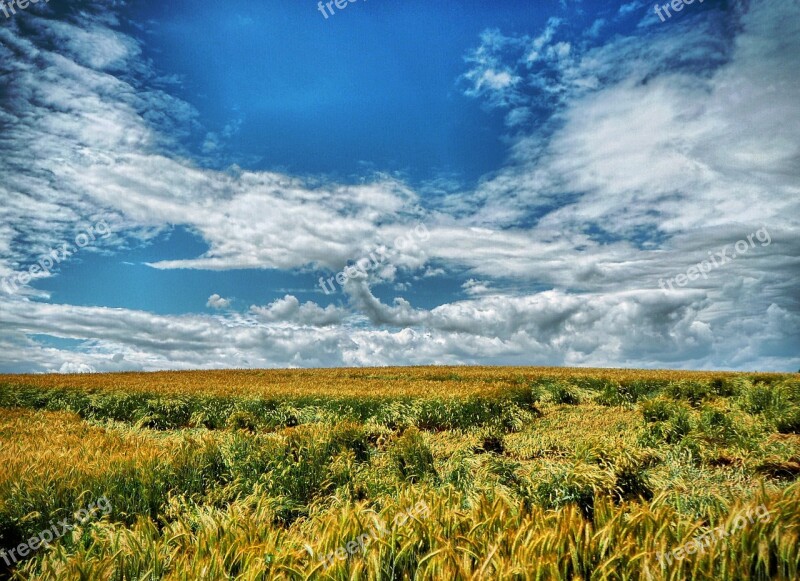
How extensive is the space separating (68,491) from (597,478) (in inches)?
250

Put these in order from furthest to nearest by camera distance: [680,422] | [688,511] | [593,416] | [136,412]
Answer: [136,412]
[593,416]
[680,422]
[688,511]

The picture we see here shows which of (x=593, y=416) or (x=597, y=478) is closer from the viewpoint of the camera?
(x=597, y=478)

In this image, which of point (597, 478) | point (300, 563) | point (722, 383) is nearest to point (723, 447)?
point (597, 478)

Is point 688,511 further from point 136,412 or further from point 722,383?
point 722,383

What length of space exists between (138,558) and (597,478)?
4718 mm

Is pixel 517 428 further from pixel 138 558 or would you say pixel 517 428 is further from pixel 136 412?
pixel 136 412

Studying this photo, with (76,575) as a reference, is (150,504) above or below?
below

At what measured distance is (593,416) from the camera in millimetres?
14977

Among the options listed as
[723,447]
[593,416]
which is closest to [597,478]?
[723,447]

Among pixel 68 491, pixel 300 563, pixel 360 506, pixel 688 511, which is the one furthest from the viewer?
pixel 68 491

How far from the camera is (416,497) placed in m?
4.65

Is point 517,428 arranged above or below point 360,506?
below

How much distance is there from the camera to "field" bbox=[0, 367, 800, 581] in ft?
10.1

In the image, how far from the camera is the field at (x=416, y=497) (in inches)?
121
